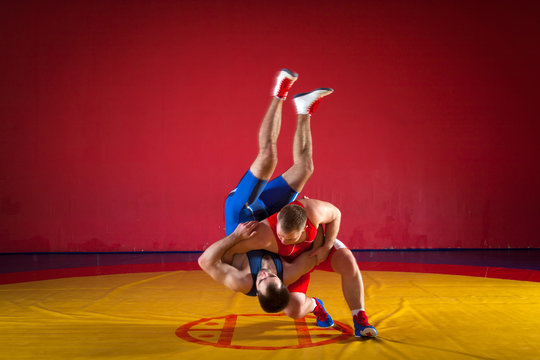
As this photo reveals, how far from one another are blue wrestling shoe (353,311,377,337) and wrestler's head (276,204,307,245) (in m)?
0.53

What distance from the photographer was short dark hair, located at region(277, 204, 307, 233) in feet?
8.67

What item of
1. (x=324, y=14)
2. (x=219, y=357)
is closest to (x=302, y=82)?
(x=324, y=14)

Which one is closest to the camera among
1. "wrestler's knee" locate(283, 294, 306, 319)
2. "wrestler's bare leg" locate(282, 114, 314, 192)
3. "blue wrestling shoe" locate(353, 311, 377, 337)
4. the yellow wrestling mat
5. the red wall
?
the yellow wrestling mat

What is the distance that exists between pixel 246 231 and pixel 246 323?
0.62 metres

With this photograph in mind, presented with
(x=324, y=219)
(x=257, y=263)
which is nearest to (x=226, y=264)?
(x=257, y=263)

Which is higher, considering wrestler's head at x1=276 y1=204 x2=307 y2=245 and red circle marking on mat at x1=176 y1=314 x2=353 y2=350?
wrestler's head at x1=276 y1=204 x2=307 y2=245

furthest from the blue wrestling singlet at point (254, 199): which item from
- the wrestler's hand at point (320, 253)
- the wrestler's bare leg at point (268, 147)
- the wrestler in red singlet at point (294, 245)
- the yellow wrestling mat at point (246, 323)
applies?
the yellow wrestling mat at point (246, 323)

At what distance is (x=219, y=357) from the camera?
7.70 ft

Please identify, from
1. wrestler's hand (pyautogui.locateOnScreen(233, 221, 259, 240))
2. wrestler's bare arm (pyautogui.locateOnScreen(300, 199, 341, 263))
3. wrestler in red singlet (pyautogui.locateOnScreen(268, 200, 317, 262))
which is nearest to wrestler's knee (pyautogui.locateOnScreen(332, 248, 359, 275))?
wrestler's bare arm (pyautogui.locateOnScreen(300, 199, 341, 263))

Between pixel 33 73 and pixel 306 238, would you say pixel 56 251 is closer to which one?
pixel 33 73

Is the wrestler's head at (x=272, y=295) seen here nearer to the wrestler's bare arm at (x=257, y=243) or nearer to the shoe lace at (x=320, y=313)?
the wrestler's bare arm at (x=257, y=243)

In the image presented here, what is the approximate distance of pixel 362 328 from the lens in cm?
272

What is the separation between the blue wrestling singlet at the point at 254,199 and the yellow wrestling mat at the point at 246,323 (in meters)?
0.61

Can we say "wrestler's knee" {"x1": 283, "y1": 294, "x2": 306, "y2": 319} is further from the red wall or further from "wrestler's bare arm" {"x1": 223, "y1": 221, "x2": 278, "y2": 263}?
the red wall
